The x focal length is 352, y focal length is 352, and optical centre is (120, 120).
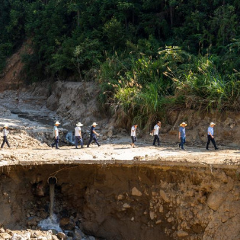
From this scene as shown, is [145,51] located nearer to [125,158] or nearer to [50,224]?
[125,158]

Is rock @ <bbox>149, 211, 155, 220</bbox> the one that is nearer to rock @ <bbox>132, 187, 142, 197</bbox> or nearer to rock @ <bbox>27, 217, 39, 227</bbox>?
rock @ <bbox>132, 187, 142, 197</bbox>

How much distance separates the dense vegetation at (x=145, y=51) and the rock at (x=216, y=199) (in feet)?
17.3

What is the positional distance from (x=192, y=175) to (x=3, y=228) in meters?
5.59

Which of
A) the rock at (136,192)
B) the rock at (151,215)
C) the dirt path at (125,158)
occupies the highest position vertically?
the dirt path at (125,158)

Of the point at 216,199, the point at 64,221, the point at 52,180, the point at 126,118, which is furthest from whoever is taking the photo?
the point at 126,118

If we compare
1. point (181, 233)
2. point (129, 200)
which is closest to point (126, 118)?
point (129, 200)

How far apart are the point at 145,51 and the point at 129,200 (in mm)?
9392

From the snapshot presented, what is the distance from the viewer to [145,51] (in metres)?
17.9

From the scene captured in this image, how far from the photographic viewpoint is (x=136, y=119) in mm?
15312

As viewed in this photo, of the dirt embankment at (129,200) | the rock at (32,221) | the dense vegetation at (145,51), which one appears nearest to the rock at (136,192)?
the dirt embankment at (129,200)

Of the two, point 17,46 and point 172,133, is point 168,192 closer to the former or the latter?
point 172,133

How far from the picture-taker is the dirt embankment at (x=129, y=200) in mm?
9156

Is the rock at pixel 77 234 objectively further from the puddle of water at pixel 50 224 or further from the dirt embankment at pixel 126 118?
the dirt embankment at pixel 126 118

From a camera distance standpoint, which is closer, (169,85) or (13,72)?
(169,85)
